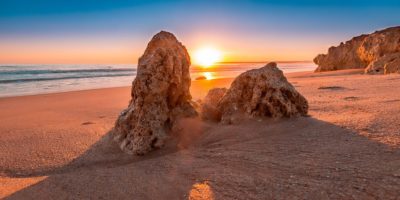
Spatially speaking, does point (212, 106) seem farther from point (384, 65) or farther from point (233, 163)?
point (384, 65)

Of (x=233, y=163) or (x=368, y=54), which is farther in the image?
(x=368, y=54)

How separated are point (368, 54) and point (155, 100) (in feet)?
80.5

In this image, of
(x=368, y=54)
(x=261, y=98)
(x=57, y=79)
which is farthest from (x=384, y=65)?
(x=57, y=79)

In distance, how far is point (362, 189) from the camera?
2953mm

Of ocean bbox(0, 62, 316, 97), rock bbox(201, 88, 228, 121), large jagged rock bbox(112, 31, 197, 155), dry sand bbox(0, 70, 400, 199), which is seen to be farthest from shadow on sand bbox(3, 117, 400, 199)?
ocean bbox(0, 62, 316, 97)

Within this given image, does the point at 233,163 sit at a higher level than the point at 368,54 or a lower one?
lower

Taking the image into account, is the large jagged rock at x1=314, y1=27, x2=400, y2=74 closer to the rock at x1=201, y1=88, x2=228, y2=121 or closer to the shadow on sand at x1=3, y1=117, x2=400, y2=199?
the rock at x1=201, y1=88, x2=228, y2=121

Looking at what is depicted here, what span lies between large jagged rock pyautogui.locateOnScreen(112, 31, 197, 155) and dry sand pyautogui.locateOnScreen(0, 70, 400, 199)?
22 centimetres

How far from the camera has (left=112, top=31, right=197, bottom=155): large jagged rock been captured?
497 cm

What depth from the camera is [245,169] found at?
3791 mm

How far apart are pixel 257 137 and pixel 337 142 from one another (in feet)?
3.49

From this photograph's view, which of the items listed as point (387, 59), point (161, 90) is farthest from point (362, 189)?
point (387, 59)

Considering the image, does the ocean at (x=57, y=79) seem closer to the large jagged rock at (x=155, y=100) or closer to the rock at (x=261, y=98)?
the large jagged rock at (x=155, y=100)

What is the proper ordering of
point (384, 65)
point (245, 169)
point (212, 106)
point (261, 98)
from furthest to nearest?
point (384, 65), point (212, 106), point (261, 98), point (245, 169)
